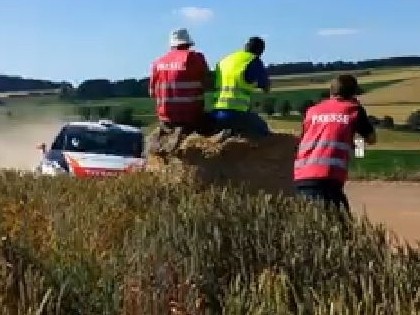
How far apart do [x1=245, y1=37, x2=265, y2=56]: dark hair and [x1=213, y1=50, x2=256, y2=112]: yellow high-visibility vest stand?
6 centimetres

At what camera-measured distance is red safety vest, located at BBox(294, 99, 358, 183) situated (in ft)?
35.3

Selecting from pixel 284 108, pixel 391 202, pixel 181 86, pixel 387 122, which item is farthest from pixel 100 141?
pixel 387 122

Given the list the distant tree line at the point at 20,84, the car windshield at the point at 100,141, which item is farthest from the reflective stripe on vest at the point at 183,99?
the distant tree line at the point at 20,84

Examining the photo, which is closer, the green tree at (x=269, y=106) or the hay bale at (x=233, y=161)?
the hay bale at (x=233, y=161)

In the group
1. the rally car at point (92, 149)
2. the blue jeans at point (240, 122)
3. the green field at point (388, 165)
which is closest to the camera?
the blue jeans at point (240, 122)

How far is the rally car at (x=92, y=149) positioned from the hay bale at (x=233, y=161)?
19.0ft

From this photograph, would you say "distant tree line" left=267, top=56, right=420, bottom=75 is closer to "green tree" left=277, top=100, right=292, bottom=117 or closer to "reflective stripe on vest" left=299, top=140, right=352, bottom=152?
"green tree" left=277, top=100, right=292, bottom=117

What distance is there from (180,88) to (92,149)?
770 centimetres

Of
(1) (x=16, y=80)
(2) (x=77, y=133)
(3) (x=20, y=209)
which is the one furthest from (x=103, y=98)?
(3) (x=20, y=209)

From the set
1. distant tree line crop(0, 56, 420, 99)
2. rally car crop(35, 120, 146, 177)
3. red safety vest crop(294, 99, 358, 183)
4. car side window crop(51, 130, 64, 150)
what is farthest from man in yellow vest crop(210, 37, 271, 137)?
distant tree line crop(0, 56, 420, 99)

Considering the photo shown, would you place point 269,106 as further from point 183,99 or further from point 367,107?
point 183,99

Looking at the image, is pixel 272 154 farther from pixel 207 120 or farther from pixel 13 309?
pixel 13 309

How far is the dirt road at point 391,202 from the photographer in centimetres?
1947

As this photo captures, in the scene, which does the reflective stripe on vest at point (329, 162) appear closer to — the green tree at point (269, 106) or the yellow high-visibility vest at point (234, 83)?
the yellow high-visibility vest at point (234, 83)
